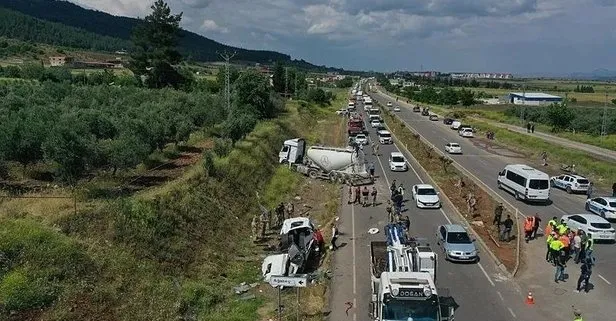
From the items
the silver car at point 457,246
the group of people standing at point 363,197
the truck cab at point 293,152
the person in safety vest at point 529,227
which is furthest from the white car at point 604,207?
the truck cab at point 293,152

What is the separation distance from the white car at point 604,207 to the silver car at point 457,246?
440 inches

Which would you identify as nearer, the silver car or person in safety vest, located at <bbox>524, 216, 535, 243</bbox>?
the silver car

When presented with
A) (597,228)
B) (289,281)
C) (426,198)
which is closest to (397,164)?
(426,198)

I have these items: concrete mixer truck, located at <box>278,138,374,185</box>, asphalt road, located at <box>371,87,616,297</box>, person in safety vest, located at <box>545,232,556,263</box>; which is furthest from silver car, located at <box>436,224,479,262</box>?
concrete mixer truck, located at <box>278,138,374,185</box>

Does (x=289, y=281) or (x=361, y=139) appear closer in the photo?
(x=289, y=281)

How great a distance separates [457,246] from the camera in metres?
24.7

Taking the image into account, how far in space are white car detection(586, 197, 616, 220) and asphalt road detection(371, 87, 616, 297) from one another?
119 cm

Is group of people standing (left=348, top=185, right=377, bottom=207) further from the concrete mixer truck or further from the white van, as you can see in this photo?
the white van

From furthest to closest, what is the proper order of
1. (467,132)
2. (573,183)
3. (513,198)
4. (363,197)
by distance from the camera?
1. (467,132)
2. (573,183)
3. (513,198)
4. (363,197)

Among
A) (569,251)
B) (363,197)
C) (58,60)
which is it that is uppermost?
(58,60)

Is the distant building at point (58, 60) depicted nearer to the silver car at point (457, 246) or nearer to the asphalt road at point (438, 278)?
the asphalt road at point (438, 278)

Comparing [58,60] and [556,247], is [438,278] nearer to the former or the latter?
[556,247]

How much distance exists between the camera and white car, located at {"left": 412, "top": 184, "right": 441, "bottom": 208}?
34219mm

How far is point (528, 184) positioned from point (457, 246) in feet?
42.3
